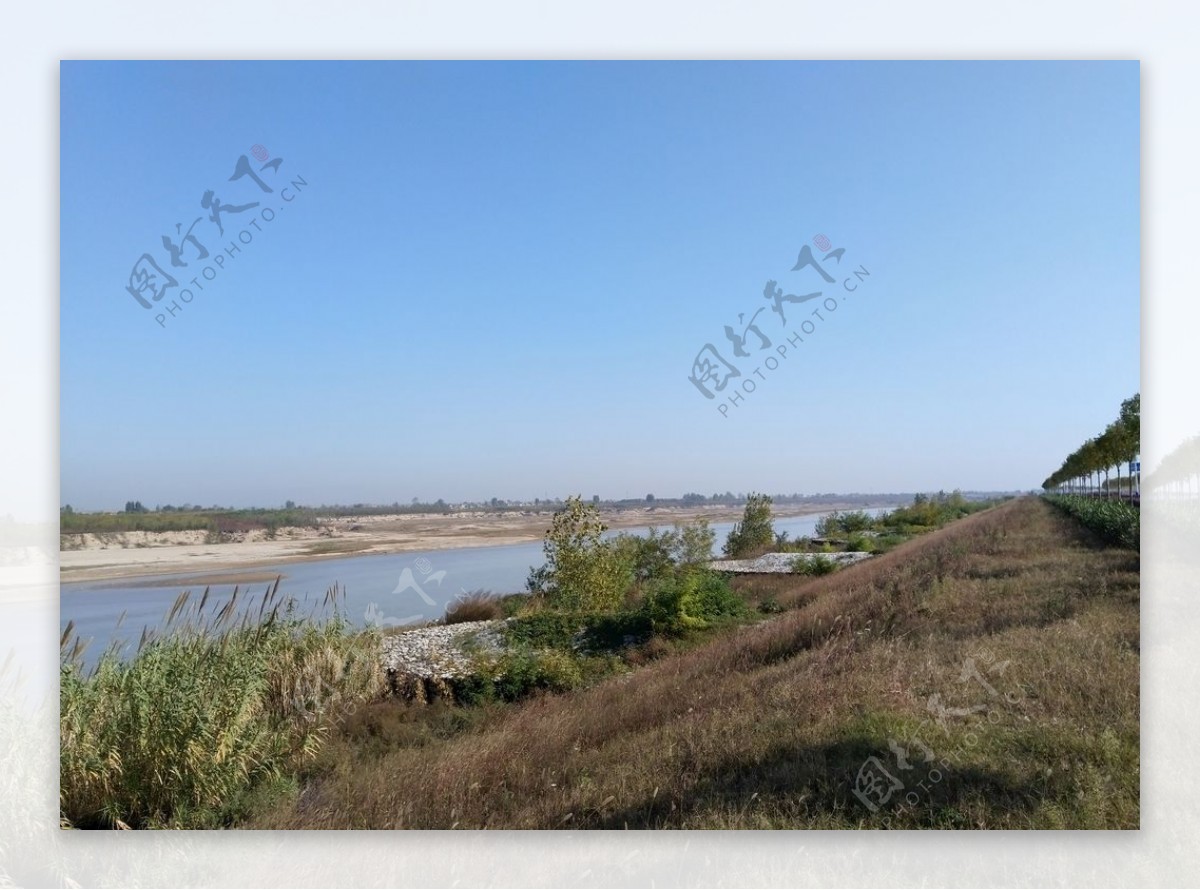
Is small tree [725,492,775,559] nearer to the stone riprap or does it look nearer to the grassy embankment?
the grassy embankment

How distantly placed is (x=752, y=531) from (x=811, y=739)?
5.92ft

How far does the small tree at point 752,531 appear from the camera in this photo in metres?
5.02

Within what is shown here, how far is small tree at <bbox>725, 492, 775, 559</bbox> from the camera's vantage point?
5.02 metres

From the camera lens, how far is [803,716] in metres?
4.29

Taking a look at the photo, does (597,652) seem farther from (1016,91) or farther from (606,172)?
(1016,91)

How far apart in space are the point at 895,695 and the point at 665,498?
163cm

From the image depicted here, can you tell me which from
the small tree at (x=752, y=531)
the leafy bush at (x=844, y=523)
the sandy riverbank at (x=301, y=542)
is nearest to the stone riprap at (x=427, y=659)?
the sandy riverbank at (x=301, y=542)

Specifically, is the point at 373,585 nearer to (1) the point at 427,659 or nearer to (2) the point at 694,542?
(1) the point at 427,659

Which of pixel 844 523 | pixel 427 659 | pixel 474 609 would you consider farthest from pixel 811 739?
pixel 844 523

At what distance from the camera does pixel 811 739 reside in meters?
4.13

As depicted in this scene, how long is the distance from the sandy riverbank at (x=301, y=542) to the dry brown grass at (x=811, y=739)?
954mm

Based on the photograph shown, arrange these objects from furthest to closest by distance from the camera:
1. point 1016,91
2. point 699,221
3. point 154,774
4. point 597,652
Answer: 1. point 597,652
2. point 699,221
3. point 1016,91
4. point 154,774

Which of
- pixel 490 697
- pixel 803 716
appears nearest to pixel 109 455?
pixel 490 697

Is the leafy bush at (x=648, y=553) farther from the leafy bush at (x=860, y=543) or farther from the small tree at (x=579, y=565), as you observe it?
the leafy bush at (x=860, y=543)
